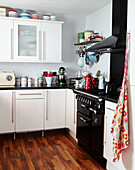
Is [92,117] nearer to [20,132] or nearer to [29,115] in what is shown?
[29,115]

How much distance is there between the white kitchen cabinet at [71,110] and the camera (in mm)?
3613

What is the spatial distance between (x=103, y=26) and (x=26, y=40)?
1442mm

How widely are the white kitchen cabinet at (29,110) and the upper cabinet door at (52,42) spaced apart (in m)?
0.74

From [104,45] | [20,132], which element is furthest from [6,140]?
[104,45]

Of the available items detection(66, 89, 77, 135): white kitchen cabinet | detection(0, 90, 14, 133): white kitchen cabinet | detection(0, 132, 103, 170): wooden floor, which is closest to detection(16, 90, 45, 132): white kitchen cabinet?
detection(0, 90, 14, 133): white kitchen cabinet

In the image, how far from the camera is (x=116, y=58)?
10.9 ft

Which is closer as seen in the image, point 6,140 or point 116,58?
point 116,58

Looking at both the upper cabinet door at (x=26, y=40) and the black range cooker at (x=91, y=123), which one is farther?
the upper cabinet door at (x=26, y=40)

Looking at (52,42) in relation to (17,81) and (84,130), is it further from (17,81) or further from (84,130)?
(84,130)

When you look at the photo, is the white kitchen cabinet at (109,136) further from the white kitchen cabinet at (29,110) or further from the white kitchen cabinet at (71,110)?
the white kitchen cabinet at (29,110)

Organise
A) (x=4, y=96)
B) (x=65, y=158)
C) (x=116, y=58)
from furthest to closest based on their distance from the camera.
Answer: (x=4, y=96), (x=116, y=58), (x=65, y=158)

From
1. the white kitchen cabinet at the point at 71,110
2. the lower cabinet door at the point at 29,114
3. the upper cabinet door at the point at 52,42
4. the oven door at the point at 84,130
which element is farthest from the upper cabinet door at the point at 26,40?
the oven door at the point at 84,130

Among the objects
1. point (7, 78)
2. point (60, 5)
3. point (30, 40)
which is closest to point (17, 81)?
point (7, 78)

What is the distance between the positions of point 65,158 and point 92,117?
691 millimetres
